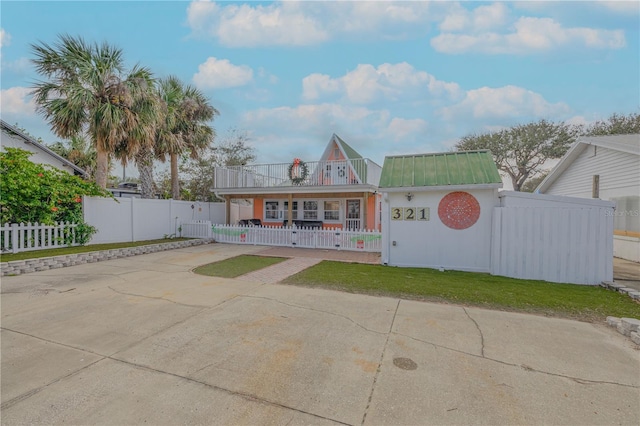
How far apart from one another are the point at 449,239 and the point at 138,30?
13033 mm

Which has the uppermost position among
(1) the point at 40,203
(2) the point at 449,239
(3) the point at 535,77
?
(3) the point at 535,77

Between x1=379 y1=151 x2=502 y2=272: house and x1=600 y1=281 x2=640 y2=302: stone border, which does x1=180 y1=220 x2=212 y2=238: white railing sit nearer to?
x1=379 y1=151 x2=502 y2=272: house

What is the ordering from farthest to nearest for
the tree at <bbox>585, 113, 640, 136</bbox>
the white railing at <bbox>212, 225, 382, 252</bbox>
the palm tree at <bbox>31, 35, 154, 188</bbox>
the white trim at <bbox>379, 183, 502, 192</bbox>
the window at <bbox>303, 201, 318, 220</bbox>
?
the tree at <bbox>585, 113, 640, 136</bbox>, the window at <bbox>303, 201, 318, 220</bbox>, the white railing at <bbox>212, 225, 382, 252</bbox>, the palm tree at <bbox>31, 35, 154, 188</bbox>, the white trim at <bbox>379, 183, 502, 192</bbox>

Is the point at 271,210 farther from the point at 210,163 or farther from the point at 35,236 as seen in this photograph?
the point at 35,236

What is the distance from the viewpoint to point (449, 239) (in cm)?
814

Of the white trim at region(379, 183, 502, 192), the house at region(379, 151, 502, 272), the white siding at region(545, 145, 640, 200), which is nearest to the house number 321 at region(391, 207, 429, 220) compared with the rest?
the house at region(379, 151, 502, 272)

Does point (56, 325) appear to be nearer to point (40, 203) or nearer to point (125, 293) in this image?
point (125, 293)

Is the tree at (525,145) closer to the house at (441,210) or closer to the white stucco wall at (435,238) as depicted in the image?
the house at (441,210)

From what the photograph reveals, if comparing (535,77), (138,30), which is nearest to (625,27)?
(535,77)

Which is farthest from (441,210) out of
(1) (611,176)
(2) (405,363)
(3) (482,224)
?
(1) (611,176)

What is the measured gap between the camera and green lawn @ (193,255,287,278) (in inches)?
286

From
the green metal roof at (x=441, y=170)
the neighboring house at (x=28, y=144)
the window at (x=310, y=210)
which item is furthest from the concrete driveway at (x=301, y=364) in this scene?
the neighboring house at (x=28, y=144)

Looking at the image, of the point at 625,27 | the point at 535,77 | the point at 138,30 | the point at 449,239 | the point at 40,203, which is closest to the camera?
the point at 625,27

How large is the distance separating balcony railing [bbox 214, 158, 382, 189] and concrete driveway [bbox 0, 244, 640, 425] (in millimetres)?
9138
